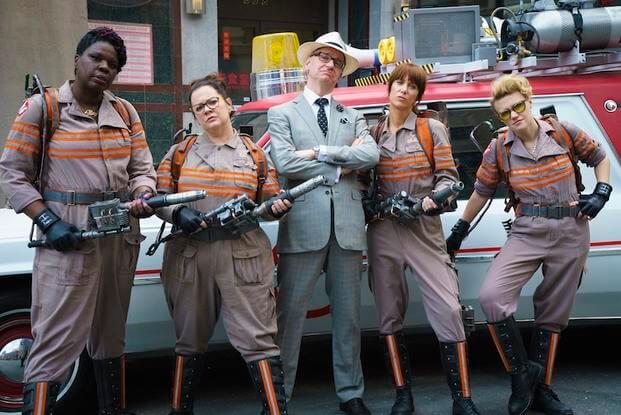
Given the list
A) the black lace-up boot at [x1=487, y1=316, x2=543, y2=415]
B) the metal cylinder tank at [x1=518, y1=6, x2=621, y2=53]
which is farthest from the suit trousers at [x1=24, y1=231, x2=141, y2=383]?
the metal cylinder tank at [x1=518, y1=6, x2=621, y2=53]

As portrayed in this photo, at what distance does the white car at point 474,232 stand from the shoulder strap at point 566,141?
406 millimetres

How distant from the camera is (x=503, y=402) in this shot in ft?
15.7

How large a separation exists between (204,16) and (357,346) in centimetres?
753

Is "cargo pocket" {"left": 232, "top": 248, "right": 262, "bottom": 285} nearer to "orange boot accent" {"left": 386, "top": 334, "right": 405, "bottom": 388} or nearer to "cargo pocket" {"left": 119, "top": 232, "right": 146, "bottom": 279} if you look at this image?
"cargo pocket" {"left": 119, "top": 232, "right": 146, "bottom": 279}

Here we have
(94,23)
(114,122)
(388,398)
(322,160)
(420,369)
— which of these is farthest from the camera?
(94,23)

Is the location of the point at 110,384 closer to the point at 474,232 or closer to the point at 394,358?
the point at 394,358

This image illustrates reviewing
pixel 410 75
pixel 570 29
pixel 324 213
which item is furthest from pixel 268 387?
pixel 570 29

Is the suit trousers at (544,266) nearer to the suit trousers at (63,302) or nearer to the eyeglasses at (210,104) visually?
the eyeglasses at (210,104)

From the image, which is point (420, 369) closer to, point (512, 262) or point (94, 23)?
point (512, 262)

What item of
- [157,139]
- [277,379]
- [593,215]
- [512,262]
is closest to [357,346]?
[277,379]

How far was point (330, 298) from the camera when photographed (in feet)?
14.4

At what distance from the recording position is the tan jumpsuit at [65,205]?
3650mm

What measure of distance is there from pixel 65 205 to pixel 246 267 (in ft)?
3.04

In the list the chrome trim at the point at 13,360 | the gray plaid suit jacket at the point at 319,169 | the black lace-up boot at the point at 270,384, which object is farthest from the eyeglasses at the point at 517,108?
the chrome trim at the point at 13,360
